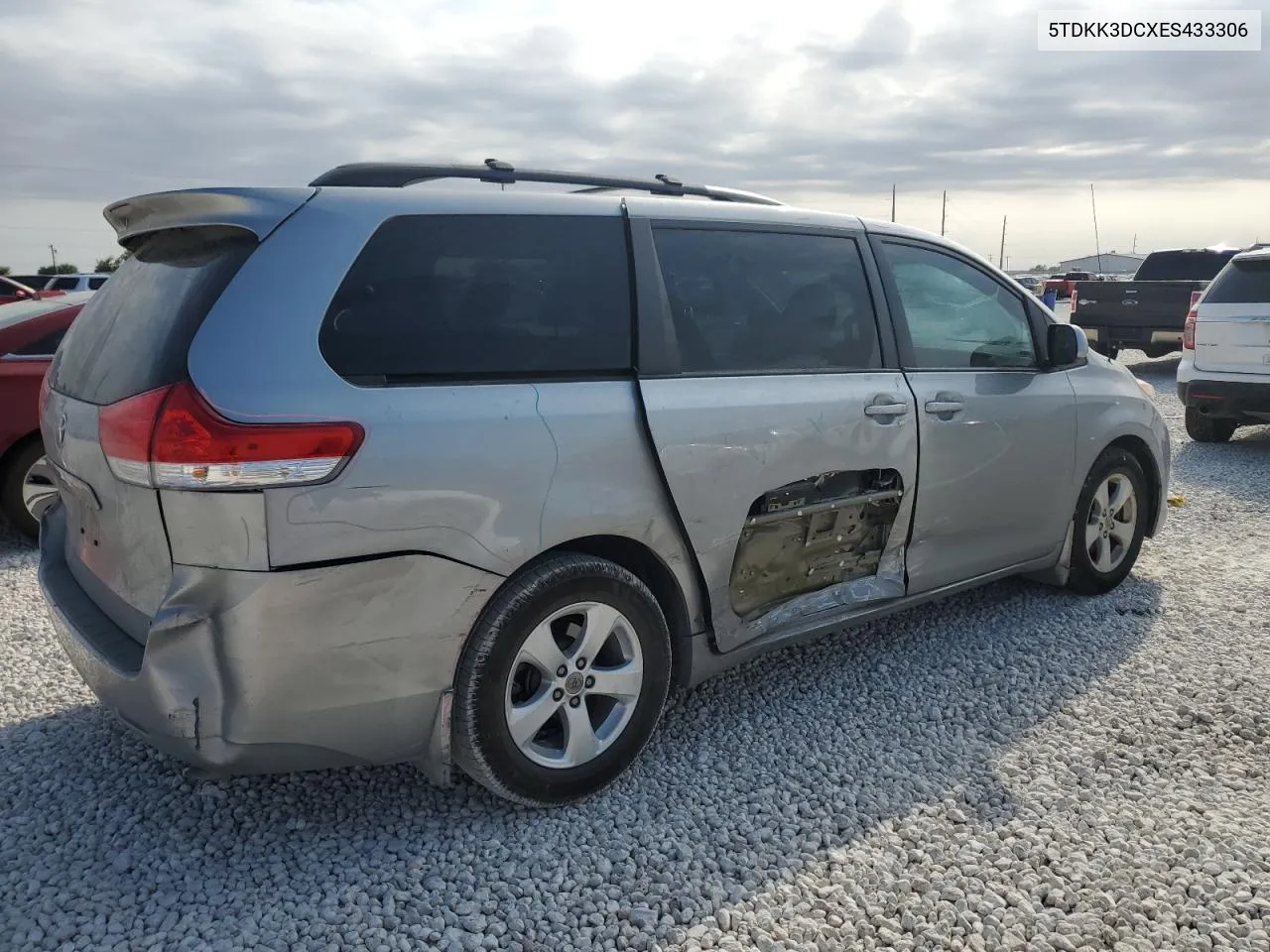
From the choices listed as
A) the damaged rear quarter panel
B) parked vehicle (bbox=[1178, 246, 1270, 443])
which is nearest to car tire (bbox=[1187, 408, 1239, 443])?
parked vehicle (bbox=[1178, 246, 1270, 443])

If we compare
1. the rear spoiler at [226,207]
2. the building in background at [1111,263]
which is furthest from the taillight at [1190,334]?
the building in background at [1111,263]

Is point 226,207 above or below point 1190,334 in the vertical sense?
above

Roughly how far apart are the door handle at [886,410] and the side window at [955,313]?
273mm

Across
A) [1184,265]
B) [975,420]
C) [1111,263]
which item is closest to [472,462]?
[975,420]

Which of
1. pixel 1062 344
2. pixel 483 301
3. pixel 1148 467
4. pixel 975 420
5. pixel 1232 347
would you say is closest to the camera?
pixel 483 301

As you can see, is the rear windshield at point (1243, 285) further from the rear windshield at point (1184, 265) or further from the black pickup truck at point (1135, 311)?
the rear windshield at point (1184, 265)

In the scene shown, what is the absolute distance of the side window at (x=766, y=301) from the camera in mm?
3390

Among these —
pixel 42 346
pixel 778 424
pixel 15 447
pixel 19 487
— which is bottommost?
pixel 19 487

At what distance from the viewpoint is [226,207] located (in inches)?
111

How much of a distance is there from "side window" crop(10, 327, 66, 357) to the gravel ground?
235 cm

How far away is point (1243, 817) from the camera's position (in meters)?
3.14

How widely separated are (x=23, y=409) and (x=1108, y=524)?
571cm

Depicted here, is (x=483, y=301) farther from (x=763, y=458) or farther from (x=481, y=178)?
(x=763, y=458)

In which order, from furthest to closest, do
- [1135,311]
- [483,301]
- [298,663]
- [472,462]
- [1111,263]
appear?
[1111,263], [1135,311], [483,301], [472,462], [298,663]
